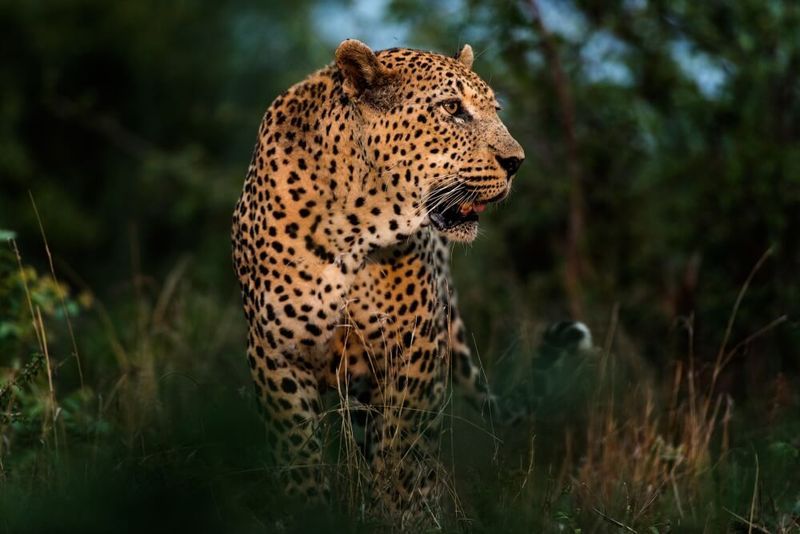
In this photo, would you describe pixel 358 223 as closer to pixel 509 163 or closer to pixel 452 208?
pixel 452 208

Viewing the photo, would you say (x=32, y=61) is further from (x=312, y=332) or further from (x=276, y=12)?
(x=312, y=332)

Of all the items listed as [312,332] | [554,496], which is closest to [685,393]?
[554,496]

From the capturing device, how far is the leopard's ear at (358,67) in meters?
4.89

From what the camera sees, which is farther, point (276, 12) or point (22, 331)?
point (276, 12)

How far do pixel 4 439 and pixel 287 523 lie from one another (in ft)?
5.06

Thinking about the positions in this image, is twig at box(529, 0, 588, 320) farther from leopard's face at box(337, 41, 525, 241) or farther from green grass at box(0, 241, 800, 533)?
leopard's face at box(337, 41, 525, 241)

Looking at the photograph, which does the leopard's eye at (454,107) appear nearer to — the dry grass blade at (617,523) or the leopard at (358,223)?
the leopard at (358,223)

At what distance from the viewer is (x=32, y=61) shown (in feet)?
68.0

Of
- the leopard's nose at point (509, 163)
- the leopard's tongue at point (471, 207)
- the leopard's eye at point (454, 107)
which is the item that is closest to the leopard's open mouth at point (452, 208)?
the leopard's tongue at point (471, 207)

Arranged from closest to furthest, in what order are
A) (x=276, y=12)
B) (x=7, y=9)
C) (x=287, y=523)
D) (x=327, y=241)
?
1. (x=287, y=523)
2. (x=327, y=241)
3. (x=7, y=9)
4. (x=276, y=12)

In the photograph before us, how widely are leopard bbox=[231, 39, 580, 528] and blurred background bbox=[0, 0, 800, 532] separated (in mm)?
288

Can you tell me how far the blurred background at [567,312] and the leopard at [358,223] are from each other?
0.29 meters

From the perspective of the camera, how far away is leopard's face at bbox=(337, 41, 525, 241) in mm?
4957

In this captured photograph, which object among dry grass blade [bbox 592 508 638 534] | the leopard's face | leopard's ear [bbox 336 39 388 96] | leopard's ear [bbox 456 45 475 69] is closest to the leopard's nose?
the leopard's face
